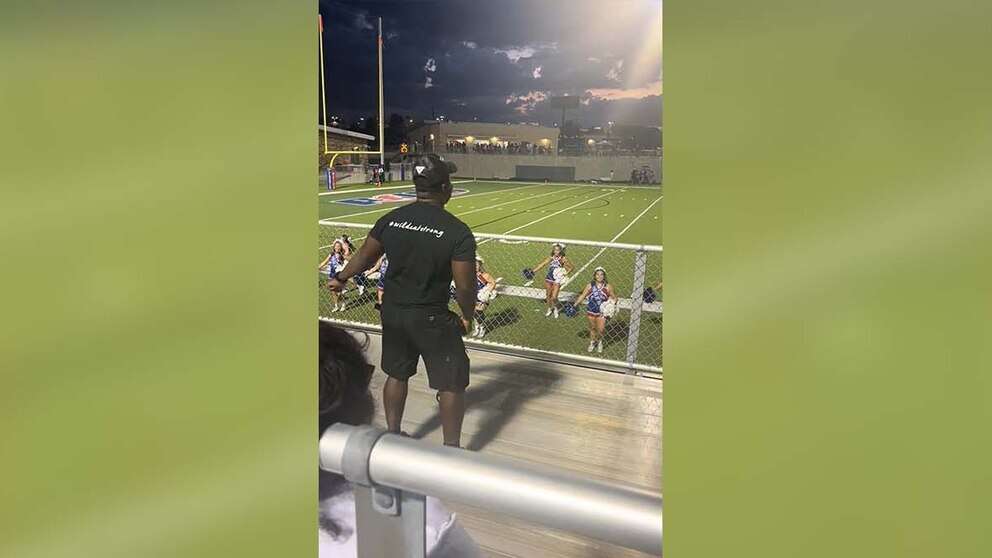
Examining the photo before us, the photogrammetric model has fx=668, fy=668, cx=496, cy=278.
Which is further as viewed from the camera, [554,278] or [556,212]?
[556,212]

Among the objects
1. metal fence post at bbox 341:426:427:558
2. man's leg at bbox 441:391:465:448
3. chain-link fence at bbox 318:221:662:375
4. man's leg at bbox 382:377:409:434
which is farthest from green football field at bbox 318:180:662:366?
man's leg at bbox 441:391:465:448

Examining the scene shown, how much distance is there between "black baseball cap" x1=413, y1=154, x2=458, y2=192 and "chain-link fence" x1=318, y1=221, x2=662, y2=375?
872mm

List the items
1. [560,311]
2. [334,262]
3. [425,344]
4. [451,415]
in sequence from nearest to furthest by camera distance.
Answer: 1. [425,344]
2. [451,415]
3. [334,262]
4. [560,311]

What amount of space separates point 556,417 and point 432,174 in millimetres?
821

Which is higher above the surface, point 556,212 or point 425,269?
point 556,212

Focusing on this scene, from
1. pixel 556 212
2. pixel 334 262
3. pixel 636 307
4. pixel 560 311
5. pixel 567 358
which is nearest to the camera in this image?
pixel 636 307

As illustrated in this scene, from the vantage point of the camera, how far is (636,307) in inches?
81.9

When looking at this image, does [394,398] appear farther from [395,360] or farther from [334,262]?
[334,262]

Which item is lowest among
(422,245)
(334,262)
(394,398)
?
(394,398)

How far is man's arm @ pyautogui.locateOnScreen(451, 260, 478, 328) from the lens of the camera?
122 centimetres

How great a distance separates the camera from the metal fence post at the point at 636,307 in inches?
80.7

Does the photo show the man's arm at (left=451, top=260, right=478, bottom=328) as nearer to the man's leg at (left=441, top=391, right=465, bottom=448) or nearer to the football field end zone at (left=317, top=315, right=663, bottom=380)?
the man's leg at (left=441, top=391, right=465, bottom=448)

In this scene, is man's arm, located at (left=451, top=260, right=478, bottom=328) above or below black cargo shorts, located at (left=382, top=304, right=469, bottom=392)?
above
